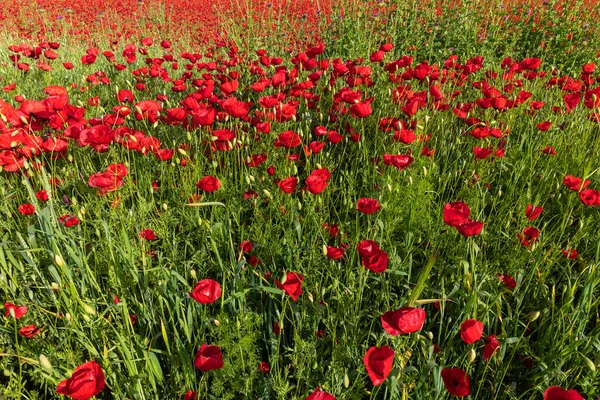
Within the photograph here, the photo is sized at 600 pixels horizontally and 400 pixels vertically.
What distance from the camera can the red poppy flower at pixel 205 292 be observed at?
1.10m

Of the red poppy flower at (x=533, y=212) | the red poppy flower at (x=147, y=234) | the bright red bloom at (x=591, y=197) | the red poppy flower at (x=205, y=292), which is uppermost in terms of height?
the bright red bloom at (x=591, y=197)

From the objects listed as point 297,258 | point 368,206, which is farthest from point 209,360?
point 368,206

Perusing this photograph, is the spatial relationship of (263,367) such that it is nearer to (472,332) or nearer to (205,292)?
(205,292)

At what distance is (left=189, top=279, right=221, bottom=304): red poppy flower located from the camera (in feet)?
3.61

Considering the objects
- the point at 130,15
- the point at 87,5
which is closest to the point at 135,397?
the point at 130,15

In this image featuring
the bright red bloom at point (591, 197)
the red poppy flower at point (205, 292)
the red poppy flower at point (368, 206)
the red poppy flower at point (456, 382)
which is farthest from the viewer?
the bright red bloom at point (591, 197)

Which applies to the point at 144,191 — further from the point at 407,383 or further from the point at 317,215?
the point at 407,383

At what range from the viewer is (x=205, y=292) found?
111 centimetres

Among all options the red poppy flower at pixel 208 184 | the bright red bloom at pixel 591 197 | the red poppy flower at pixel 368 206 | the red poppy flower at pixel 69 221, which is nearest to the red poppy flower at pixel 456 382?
the red poppy flower at pixel 368 206

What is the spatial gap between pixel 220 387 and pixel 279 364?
296mm

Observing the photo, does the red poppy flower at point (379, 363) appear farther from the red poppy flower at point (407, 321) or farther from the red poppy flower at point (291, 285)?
the red poppy flower at point (291, 285)

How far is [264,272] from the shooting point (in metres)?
1.60

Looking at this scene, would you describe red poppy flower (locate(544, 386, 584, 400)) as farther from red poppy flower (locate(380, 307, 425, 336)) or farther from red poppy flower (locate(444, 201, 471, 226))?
red poppy flower (locate(444, 201, 471, 226))

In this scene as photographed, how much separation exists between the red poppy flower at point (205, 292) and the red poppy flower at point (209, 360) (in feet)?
0.41
